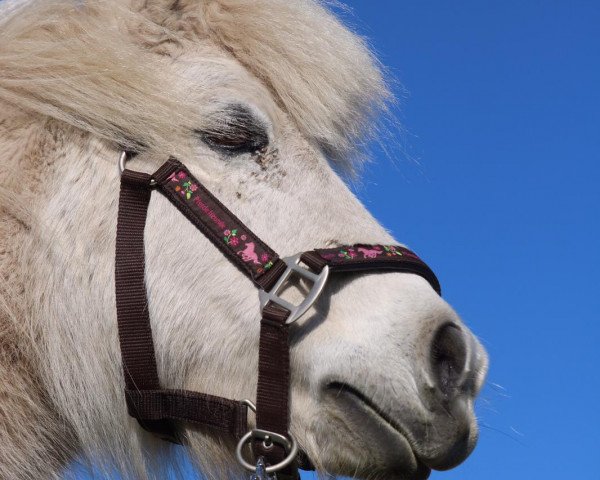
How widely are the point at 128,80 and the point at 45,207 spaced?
53cm

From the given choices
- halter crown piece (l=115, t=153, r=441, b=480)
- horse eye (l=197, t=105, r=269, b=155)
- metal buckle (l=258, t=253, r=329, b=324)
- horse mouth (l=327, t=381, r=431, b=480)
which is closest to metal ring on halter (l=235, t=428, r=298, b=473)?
halter crown piece (l=115, t=153, r=441, b=480)

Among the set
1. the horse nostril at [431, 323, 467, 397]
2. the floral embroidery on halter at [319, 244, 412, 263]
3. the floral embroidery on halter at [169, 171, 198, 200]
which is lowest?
the horse nostril at [431, 323, 467, 397]

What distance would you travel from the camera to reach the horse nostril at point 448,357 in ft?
7.34

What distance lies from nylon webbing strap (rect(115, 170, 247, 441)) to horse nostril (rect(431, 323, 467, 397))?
24.7 inches

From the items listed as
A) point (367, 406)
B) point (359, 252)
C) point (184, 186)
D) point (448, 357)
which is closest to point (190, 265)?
point (184, 186)

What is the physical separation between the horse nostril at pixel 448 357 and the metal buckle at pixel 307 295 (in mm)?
384

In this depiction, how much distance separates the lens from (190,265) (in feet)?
7.91

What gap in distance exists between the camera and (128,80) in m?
2.60

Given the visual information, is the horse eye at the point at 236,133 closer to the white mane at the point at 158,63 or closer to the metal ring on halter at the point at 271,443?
the white mane at the point at 158,63

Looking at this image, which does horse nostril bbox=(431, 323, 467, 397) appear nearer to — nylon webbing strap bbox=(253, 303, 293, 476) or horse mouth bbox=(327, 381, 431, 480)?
horse mouth bbox=(327, 381, 431, 480)

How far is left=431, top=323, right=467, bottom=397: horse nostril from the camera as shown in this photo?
224 cm

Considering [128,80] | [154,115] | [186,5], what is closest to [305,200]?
[154,115]

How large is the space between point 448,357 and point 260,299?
0.60 metres

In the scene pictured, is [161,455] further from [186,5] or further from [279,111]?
[186,5]
